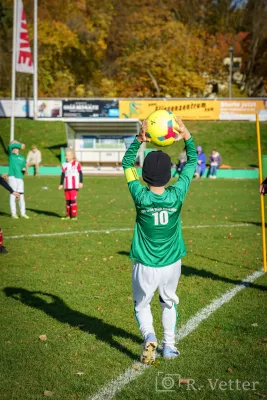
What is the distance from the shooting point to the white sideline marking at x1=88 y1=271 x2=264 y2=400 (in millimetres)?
5008

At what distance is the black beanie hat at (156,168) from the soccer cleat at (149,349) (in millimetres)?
1468

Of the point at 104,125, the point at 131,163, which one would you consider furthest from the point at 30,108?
the point at 131,163

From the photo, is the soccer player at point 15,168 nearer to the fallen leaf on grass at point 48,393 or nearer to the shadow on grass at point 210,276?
the shadow on grass at point 210,276

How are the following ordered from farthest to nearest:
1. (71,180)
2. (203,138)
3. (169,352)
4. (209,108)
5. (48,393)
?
(209,108) → (203,138) → (71,180) → (169,352) → (48,393)

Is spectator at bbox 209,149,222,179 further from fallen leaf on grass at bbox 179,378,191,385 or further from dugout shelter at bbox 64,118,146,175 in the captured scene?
fallen leaf on grass at bbox 179,378,191,385

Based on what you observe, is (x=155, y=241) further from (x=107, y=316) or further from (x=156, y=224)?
(x=107, y=316)

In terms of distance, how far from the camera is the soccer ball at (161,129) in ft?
18.4

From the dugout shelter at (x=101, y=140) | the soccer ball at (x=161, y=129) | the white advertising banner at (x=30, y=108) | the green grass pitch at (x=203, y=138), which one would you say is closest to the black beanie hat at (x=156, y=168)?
the soccer ball at (x=161, y=129)

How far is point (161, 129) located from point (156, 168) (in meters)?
0.45

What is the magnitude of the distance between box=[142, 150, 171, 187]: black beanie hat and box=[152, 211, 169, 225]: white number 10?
0.29 m

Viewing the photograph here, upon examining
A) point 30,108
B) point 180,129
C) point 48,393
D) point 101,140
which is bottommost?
point 48,393

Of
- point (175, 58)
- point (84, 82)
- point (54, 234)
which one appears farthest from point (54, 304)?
point (84, 82)

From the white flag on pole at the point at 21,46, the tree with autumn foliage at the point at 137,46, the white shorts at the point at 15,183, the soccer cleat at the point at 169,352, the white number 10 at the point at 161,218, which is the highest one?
the tree with autumn foliage at the point at 137,46

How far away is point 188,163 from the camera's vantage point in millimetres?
5824
